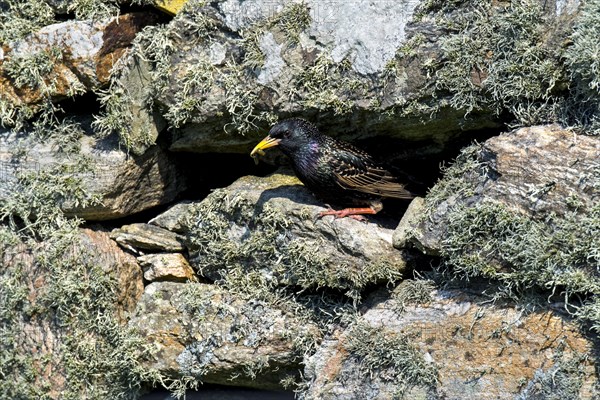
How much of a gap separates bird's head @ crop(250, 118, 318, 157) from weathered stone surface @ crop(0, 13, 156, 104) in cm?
121

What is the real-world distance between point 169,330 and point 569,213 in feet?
8.60

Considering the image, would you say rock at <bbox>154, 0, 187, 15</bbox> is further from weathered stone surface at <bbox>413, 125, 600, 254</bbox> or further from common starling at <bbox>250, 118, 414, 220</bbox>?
weathered stone surface at <bbox>413, 125, 600, 254</bbox>

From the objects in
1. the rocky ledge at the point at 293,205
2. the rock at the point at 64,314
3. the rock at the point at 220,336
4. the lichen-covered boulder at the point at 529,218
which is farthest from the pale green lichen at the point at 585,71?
the rock at the point at 64,314

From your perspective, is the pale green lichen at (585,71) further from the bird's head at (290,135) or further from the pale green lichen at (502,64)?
the bird's head at (290,135)

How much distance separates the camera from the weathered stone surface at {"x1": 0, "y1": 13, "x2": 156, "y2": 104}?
5.95 metres

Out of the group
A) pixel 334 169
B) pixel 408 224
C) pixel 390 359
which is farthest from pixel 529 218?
pixel 334 169

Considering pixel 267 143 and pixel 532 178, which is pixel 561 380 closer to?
pixel 532 178

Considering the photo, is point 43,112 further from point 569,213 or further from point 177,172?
point 569,213

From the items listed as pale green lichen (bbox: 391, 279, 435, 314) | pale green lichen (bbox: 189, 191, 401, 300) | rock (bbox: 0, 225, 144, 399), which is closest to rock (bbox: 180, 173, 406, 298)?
pale green lichen (bbox: 189, 191, 401, 300)

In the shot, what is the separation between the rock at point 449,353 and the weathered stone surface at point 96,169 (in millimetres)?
1715

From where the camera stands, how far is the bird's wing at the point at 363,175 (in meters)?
5.73

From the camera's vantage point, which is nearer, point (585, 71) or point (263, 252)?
point (585, 71)

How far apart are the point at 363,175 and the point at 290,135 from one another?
1.77ft

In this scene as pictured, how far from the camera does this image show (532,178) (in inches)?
194
